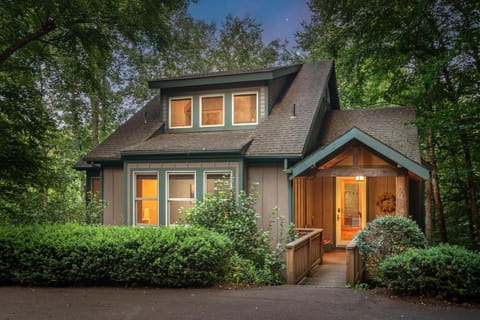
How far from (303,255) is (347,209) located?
436 centimetres

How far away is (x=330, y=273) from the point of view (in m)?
9.07

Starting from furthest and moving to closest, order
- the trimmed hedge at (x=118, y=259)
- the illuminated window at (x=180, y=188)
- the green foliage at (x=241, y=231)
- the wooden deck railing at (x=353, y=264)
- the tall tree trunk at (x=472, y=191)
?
1. the tall tree trunk at (x=472, y=191)
2. the illuminated window at (x=180, y=188)
3. the green foliage at (x=241, y=231)
4. the wooden deck railing at (x=353, y=264)
5. the trimmed hedge at (x=118, y=259)

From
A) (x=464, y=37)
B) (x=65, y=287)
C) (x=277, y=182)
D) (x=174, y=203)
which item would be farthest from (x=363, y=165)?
(x=65, y=287)

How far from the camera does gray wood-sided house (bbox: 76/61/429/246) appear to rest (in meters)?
10.3

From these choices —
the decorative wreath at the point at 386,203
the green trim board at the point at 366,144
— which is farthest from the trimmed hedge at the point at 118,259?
the decorative wreath at the point at 386,203

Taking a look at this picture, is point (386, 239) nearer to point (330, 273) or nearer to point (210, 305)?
point (330, 273)

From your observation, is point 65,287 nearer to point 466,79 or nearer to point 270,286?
point 270,286

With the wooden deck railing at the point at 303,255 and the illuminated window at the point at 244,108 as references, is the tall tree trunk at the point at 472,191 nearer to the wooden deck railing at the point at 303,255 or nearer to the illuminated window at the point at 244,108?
the wooden deck railing at the point at 303,255

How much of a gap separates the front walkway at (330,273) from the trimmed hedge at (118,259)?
233 cm

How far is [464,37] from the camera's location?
961 cm

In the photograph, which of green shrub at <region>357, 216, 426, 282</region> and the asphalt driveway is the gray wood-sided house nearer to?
green shrub at <region>357, 216, 426, 282</region>

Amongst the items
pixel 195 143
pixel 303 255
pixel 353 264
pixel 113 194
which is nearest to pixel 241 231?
pixel 303 255

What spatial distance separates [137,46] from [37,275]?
8398 mm

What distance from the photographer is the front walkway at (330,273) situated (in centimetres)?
815
